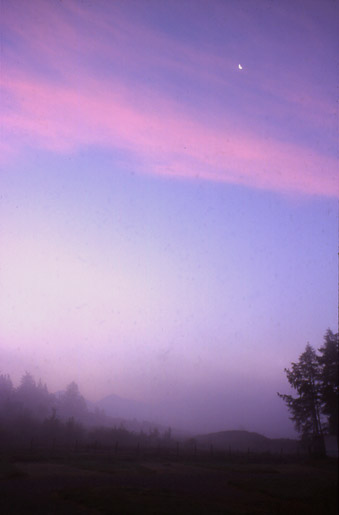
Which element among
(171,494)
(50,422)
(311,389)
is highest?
(311,389)

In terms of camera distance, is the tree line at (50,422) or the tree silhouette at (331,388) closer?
the tree silhouette at (331,388)

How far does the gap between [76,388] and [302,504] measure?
150073 mm

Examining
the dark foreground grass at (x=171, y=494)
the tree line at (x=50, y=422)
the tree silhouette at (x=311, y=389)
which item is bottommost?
the tree line at (x=50, y=422)

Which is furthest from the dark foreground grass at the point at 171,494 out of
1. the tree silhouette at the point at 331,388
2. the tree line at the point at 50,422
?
the tree line at the point at 50,422

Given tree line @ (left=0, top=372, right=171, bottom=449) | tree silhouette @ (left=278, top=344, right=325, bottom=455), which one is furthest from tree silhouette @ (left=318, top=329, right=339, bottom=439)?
tree line @ (left=0, top=372, right=171, bottom=449)

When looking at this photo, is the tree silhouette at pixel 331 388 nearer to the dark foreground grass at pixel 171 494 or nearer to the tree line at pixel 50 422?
the dark foreground grass at pixel 171 494

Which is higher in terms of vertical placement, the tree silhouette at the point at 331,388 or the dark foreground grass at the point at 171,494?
the tree silhouette at the point at 331,388

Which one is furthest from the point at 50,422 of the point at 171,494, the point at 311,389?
the point at 311,389

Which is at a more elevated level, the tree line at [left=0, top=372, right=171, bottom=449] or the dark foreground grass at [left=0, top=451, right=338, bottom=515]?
the dark foreground grass at [left=0, top=451, right=338, bottom=515]

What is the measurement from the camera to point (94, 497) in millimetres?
15188

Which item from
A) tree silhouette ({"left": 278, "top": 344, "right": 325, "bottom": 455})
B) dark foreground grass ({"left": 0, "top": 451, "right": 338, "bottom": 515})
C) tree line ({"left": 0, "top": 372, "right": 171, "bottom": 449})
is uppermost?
tree silhouette ({"left": 278, "top": 344, "right": 325, "bottom": 455})

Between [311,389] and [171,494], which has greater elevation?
[311,389]

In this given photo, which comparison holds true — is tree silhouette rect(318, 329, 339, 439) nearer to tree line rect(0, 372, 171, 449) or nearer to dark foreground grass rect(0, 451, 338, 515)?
dark foreground grass rect(0, 451, 338, 515)

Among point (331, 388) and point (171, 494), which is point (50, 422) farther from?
point (331, 388)
